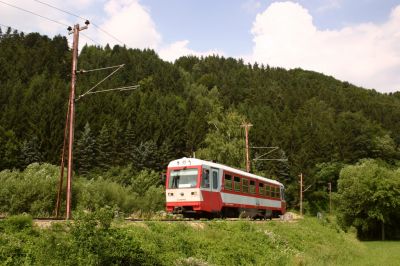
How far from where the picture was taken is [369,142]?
97750 millimetres

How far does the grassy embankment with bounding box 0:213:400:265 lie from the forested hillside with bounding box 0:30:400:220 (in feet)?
116

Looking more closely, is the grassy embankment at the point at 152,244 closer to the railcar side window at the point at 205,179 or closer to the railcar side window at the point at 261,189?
the railcar side window at the point at 205,179

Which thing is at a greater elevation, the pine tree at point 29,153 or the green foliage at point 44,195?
the pine tree at point 29,153

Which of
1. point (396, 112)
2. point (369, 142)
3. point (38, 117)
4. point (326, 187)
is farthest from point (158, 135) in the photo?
point (396, 112)

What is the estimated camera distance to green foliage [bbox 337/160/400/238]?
4822cm

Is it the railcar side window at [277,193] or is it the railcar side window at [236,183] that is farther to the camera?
the railcar side window at [277,193]

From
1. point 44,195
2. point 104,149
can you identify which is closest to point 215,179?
point 44,195

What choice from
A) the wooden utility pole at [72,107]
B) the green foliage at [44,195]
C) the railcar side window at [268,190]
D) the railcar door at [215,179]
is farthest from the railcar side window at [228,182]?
the wooden utility pole at [72,107]

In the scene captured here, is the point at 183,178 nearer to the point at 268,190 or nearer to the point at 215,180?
the point at 215,180

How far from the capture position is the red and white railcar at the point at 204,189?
21.3 m

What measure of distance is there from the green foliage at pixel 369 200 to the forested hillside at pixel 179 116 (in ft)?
46.2

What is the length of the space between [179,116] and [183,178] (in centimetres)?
6821

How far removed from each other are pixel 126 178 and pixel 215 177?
46.5 meters

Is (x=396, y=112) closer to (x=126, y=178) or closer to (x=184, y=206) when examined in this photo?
(x=126, y=178)
